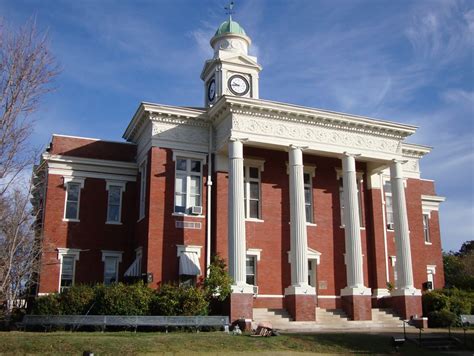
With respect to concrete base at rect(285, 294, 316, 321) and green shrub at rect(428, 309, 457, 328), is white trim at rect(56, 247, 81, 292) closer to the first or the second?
concrete base at rect(285, 294, 316, 321)

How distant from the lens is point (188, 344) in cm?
1833

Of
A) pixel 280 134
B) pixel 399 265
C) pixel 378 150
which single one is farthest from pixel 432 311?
pixel 280 134

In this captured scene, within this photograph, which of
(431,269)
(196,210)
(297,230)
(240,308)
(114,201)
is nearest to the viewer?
(240,308)

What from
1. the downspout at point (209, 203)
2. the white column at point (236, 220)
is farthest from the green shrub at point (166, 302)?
the downspout at point (209, 203)

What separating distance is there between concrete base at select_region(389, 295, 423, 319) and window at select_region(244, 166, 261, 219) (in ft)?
28.5

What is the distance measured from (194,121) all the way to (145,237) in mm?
6661

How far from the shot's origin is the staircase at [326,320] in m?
25.2

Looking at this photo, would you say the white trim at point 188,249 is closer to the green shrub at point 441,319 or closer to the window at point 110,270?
the window at point 110,270

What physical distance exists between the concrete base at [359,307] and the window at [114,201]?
1346 cm

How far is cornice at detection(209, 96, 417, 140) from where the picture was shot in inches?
1086

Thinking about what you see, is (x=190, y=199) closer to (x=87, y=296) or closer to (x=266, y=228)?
(x=266, y=228)

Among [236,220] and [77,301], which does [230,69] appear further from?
[77,301]

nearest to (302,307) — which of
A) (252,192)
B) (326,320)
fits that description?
(326,320)

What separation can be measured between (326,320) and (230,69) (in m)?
16.7
